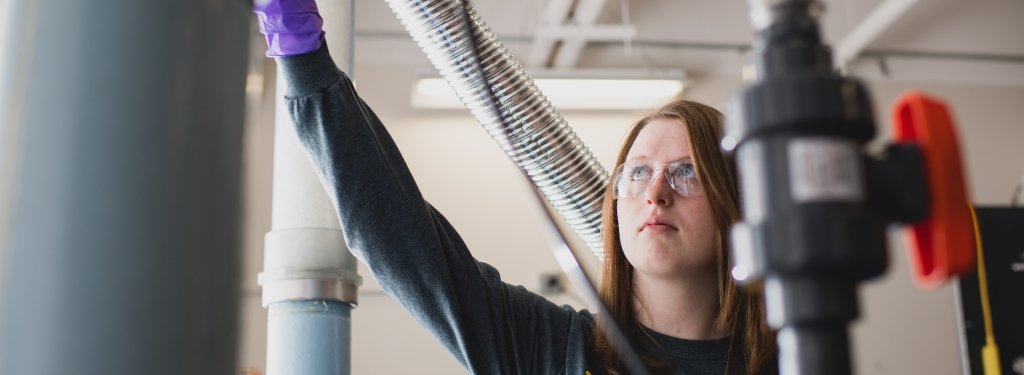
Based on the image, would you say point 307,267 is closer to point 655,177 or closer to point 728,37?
point 655,177

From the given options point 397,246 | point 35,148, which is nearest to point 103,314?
point 35,148

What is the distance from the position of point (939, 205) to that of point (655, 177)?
857 millimetres

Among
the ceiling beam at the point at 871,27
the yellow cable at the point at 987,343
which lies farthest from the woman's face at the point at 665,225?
the ceiling beam at the point at 871,27

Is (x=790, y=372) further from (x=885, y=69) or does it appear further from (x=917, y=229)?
(x=885, y=69)

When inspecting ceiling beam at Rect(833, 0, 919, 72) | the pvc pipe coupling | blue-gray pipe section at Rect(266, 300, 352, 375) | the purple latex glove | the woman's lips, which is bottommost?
blue-gray pipe section at Rect(266, 300, 352, 375)

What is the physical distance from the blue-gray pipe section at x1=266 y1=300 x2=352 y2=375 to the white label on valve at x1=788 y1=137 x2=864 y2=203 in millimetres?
810

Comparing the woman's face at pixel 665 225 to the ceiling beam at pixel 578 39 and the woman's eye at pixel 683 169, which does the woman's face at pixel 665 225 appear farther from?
the ceiling beam at pixel 578 39

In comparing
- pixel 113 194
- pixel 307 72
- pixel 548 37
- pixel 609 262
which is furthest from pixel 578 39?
pixel 113 194

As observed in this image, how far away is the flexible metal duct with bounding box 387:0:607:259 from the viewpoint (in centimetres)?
102

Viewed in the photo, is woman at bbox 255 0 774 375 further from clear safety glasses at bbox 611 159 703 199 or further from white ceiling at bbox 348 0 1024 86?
white ceiling at bbox 348 0 1024 86

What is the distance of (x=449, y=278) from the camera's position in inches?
43.6

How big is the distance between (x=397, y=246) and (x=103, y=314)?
0.74 meters

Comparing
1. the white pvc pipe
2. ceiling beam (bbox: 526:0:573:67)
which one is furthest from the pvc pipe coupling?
Answer: ceiling beam (bbox: 526:0:573:67)

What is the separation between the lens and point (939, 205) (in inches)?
16.0
